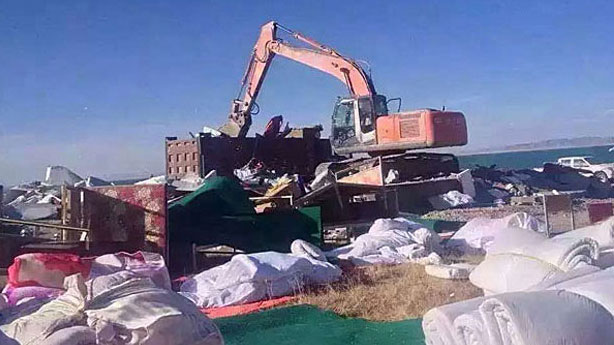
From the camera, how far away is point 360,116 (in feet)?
Answer: 45.5

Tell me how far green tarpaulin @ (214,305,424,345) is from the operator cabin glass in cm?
889

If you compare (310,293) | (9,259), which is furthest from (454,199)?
(9,259)

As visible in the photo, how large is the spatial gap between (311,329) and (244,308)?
0.96 metres

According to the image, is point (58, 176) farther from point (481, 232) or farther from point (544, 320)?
point (544, 320)

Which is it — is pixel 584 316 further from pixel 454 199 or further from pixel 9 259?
pixel 454 199

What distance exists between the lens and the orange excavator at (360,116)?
13.1m

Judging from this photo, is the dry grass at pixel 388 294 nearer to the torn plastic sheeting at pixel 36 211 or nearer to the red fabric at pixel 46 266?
the red fabric at pixel 46 266

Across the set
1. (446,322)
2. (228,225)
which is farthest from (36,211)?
(446,322)

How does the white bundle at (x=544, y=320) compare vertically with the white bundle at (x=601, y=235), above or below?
below

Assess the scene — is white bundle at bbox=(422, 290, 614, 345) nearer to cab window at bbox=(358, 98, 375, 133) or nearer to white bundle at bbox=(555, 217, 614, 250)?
white bundle at bbox=(555, 217, 614, 250)

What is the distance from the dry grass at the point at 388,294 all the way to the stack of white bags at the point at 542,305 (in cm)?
148

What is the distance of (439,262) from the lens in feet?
22.1

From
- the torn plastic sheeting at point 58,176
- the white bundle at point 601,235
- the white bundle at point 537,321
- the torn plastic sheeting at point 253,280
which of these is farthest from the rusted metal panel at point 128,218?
the torn plastic sheeting at point 58,176

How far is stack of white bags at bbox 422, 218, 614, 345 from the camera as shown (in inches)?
97.4
